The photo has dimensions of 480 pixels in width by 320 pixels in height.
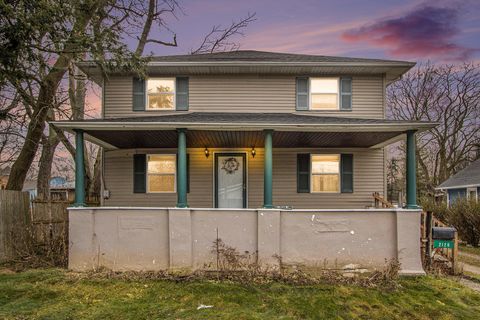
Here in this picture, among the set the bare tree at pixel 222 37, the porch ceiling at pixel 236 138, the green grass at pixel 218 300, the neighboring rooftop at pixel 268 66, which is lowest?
the green grass at pixel 218 300

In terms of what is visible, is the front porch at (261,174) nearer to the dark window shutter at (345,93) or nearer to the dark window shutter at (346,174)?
the dark window shutter at (346,174)

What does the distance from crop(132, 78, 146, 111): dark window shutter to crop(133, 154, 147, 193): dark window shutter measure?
143 centimetres

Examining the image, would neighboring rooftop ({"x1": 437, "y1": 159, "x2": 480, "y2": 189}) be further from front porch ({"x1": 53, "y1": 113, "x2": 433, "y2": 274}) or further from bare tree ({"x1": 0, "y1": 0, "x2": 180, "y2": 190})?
bare tree ({"x1": 0, "y1": 0, "x2": 180, "y2": 190})

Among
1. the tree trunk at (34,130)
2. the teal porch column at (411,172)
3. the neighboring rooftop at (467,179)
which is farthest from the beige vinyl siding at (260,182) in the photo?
the neighboring rooftop at (467,179)

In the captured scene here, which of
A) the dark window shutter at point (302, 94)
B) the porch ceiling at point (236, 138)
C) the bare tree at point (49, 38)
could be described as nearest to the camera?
the bare tree at point (49, 38)

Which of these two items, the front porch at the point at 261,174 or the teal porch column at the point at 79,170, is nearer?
the teal porch column at the point at 79,170

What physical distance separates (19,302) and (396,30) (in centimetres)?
1937

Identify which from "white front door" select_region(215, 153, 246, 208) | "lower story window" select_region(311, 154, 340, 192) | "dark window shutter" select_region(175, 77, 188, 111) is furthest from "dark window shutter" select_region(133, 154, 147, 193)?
"lower story window" select_region(311, 154, 340, 192)

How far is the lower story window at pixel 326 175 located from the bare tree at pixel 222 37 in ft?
34.0

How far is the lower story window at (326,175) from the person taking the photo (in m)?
10.5

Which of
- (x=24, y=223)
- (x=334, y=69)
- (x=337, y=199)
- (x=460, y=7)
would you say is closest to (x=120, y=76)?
(x=24, y=223)

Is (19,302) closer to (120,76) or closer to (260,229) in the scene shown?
(260,229)

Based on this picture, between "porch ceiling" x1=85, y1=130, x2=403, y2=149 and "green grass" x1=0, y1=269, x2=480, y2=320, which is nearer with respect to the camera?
"green grass" x1=0, y1=269, x2=480, y2=320

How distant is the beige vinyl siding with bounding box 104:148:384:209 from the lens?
10.5m
